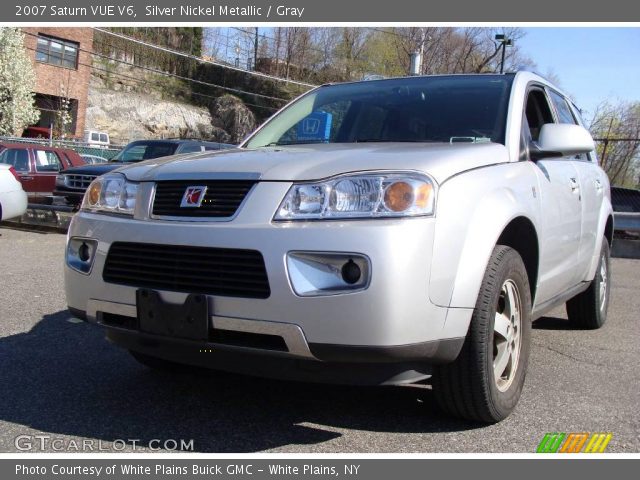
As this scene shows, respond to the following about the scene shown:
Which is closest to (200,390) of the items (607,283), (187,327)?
(187,327)

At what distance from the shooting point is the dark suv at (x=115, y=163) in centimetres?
1175

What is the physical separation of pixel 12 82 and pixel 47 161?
21396mm

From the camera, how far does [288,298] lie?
2.64 metres

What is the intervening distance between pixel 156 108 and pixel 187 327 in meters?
48.4

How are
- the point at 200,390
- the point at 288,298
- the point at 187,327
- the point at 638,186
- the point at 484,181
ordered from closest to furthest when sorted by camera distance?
the point at 288,298 < the point at 187,327 < the point at 484,181 < the point at 200,390 < the point at 638,186

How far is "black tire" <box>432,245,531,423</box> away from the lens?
9.66ft

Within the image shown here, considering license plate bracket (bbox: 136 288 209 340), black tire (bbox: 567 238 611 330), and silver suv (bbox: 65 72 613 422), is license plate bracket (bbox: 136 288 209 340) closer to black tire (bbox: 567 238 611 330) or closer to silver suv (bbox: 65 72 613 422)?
silver suv (bbox: 65 72 613 422)

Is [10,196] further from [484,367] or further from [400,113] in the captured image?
[484,367]

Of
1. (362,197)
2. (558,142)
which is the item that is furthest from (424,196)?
(558,142)

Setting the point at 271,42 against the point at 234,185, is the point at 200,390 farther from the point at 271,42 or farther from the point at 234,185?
the point at 271,42

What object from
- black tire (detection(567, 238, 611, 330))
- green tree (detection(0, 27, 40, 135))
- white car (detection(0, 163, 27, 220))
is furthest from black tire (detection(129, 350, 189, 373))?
green tree (detection(0, 27, 40, 135))

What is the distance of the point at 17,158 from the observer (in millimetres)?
15156

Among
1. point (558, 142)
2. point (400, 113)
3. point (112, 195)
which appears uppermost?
point (400, 113)

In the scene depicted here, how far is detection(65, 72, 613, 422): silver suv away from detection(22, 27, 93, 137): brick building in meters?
39.9
